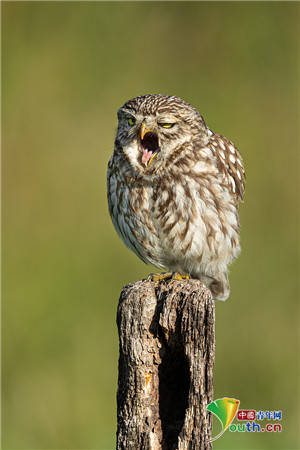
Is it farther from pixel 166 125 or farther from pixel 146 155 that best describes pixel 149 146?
pixel 166 125

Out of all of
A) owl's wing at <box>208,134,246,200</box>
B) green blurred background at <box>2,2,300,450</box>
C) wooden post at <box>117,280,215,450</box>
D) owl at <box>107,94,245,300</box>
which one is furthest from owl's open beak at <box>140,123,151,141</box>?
green blurred background at <box>2,2,300,450</box>

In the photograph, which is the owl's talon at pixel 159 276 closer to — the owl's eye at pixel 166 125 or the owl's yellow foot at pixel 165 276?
the owl's yellow foot at pixel 165 276

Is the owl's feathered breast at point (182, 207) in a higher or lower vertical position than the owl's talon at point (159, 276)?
higher

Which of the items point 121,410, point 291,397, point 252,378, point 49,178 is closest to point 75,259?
point 49,178

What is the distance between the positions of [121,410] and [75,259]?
3.13 meters

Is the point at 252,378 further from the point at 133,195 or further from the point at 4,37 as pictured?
the point at 4,37

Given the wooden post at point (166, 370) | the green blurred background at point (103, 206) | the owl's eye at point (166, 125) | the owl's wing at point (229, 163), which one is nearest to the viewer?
the wooden post at point (166, 370)

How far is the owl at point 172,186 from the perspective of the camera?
405cm

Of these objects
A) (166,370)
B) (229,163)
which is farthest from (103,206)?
(166,370)

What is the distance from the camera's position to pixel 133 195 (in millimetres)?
4184

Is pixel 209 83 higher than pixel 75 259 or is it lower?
higher

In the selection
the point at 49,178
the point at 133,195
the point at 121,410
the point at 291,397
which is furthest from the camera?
the point at 49,178

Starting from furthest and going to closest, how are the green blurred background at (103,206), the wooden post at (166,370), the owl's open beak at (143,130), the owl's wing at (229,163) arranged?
1. the green blurred background at (103,206)
2. the owl's wing at (229,163)
3. the owl's open beak at (143,130)
4. the wooden post at (166,370)

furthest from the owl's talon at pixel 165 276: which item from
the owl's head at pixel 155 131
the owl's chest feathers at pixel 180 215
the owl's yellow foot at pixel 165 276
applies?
the owl's head at pixel 155 131
